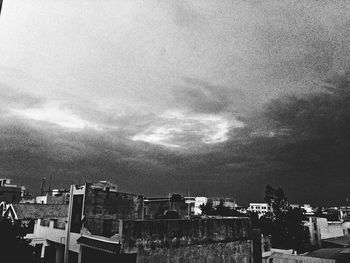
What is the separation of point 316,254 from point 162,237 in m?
16.2

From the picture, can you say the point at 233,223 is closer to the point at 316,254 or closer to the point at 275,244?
the point at 316,254

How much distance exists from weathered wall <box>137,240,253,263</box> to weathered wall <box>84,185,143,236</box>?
17.5 feet

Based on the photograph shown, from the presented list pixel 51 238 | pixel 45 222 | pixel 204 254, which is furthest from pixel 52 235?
pixel 204 254

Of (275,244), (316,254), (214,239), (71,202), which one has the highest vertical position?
(71,202)

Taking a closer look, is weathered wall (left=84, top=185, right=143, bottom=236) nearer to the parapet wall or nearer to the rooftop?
the parapet wall

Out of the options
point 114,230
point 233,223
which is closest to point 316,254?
point 233,223

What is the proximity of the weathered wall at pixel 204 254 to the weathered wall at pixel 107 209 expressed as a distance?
210 inches

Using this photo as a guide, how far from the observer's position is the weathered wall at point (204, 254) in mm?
16266

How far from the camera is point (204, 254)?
18.4 metres

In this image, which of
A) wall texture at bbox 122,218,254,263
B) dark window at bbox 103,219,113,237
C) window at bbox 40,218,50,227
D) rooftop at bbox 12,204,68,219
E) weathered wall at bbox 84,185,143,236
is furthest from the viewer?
rooftop at bbox 12,204,68,219

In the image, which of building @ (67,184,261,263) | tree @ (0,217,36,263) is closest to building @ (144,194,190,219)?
building @ (67,184,261,263)

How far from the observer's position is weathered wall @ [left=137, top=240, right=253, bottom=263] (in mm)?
16266

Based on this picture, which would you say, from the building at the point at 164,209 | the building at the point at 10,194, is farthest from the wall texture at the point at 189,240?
the building at the point at 10,194

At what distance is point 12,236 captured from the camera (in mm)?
10461
